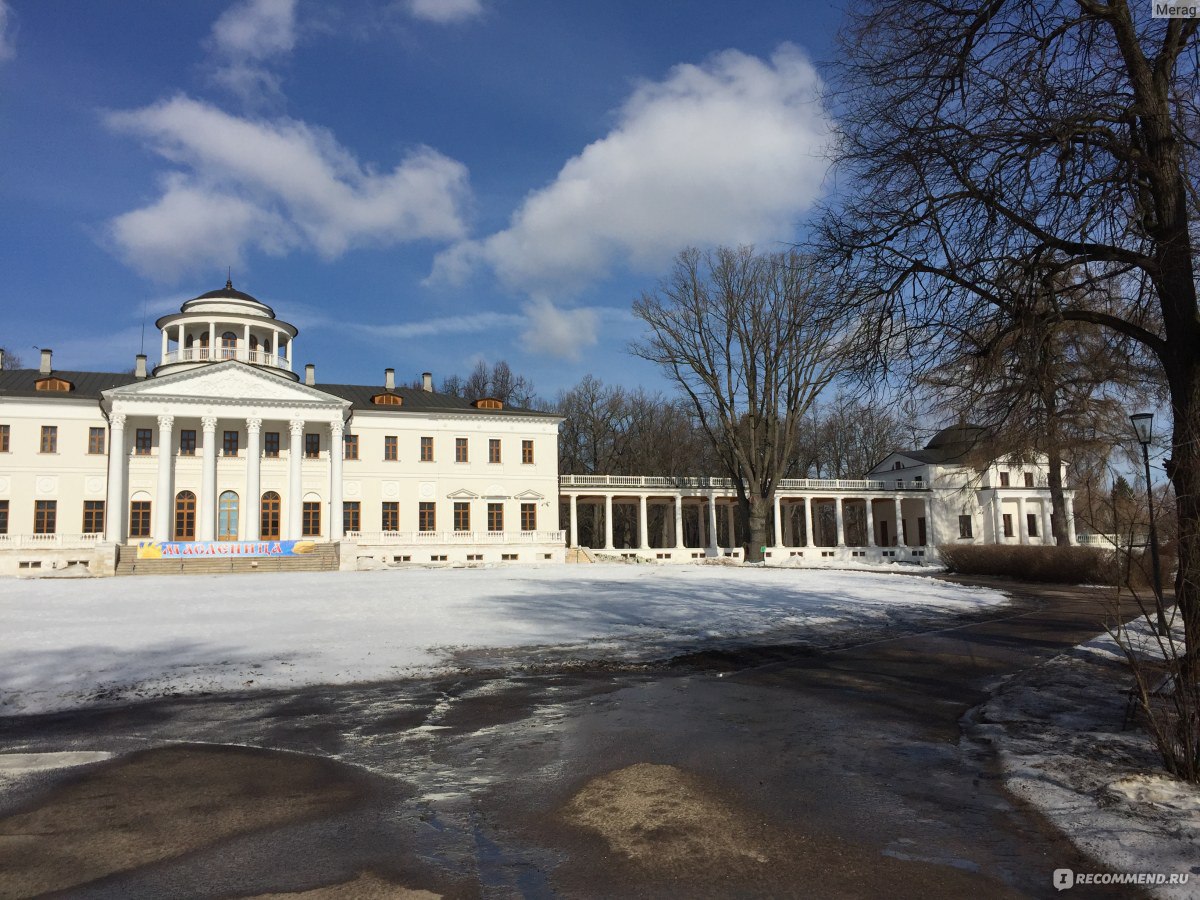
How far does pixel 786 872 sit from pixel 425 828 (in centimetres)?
212

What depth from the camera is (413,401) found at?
171 ft

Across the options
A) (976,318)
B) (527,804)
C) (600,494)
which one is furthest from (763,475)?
(527,804)

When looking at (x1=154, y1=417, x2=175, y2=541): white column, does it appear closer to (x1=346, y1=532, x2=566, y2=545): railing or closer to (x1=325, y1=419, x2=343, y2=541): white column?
(x1=325, y1=419, x2=343, y2=541): white column

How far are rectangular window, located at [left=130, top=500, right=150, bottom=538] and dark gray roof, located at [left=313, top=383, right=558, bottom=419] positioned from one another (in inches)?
482

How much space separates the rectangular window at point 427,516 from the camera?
48469mm

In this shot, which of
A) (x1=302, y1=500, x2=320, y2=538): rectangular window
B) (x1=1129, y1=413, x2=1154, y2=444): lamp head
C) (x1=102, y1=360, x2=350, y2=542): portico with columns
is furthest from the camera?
(x1=302, y1=500, x2=320, y2=538): rectangular window

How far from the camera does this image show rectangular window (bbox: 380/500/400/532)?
47938 millimetres

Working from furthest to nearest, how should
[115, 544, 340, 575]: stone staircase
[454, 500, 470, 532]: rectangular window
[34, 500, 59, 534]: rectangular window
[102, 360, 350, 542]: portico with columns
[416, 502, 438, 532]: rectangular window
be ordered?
[454, 500, 470, 532]: rectangular window → [416, 502, 438, 532]: rectangular window → [102, 360, 350, 542]: portico with columns → [34, 500, 59, 534]: rectangular window → [115, 544, 340, 575]: stone staircase

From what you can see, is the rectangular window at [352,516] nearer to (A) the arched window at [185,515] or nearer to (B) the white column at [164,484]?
(A) the arched window at [185,515]

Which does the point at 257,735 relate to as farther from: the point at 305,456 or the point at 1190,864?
the point at 305,456

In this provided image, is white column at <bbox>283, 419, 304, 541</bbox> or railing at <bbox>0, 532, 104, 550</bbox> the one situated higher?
white column at <bbox>283, 419, 304, 541</bbox>

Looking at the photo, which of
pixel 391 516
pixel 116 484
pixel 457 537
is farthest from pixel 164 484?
pixel 457 537

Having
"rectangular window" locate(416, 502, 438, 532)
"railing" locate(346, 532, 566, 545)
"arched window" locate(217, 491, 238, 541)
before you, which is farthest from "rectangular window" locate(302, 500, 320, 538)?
"rectangular window" locate(416, 502, 438, 532)

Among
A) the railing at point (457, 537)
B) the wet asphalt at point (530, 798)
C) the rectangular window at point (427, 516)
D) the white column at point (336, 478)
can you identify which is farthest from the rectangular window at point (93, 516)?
the wet asphalt at point (530, 798)
